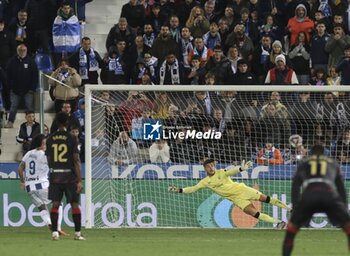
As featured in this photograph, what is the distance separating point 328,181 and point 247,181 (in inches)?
409

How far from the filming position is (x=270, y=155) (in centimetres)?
2598

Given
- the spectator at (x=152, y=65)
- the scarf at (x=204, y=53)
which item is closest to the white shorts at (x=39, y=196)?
the spectator at (x=152, y=65)

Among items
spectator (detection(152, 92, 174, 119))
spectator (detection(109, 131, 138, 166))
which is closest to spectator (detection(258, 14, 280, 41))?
spectator (detection(152, 92, 174, 119))

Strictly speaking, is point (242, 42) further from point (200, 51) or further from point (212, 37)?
point (200, 51)

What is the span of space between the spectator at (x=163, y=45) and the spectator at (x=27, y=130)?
348 cm

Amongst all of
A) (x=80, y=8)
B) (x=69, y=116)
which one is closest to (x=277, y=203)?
(x=69, y=116)

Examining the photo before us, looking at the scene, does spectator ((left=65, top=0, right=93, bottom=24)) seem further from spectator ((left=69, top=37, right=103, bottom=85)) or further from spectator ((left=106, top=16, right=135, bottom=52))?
spectator ((left=69, top=37, right=103, bottom=85))

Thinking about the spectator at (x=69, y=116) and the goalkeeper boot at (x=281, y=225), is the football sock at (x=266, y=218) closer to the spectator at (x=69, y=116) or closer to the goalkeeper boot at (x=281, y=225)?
the goalkeeper boot at (x=281, y=225)

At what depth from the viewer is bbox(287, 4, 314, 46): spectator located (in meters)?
30.1

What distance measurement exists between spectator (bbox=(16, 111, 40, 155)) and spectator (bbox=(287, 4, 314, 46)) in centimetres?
643

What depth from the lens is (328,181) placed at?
15.8 m

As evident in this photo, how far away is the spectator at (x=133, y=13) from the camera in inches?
1226

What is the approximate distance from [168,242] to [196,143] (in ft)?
16.9

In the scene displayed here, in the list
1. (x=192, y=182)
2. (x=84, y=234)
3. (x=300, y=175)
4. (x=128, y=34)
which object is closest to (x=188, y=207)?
(x=192, y=182)
